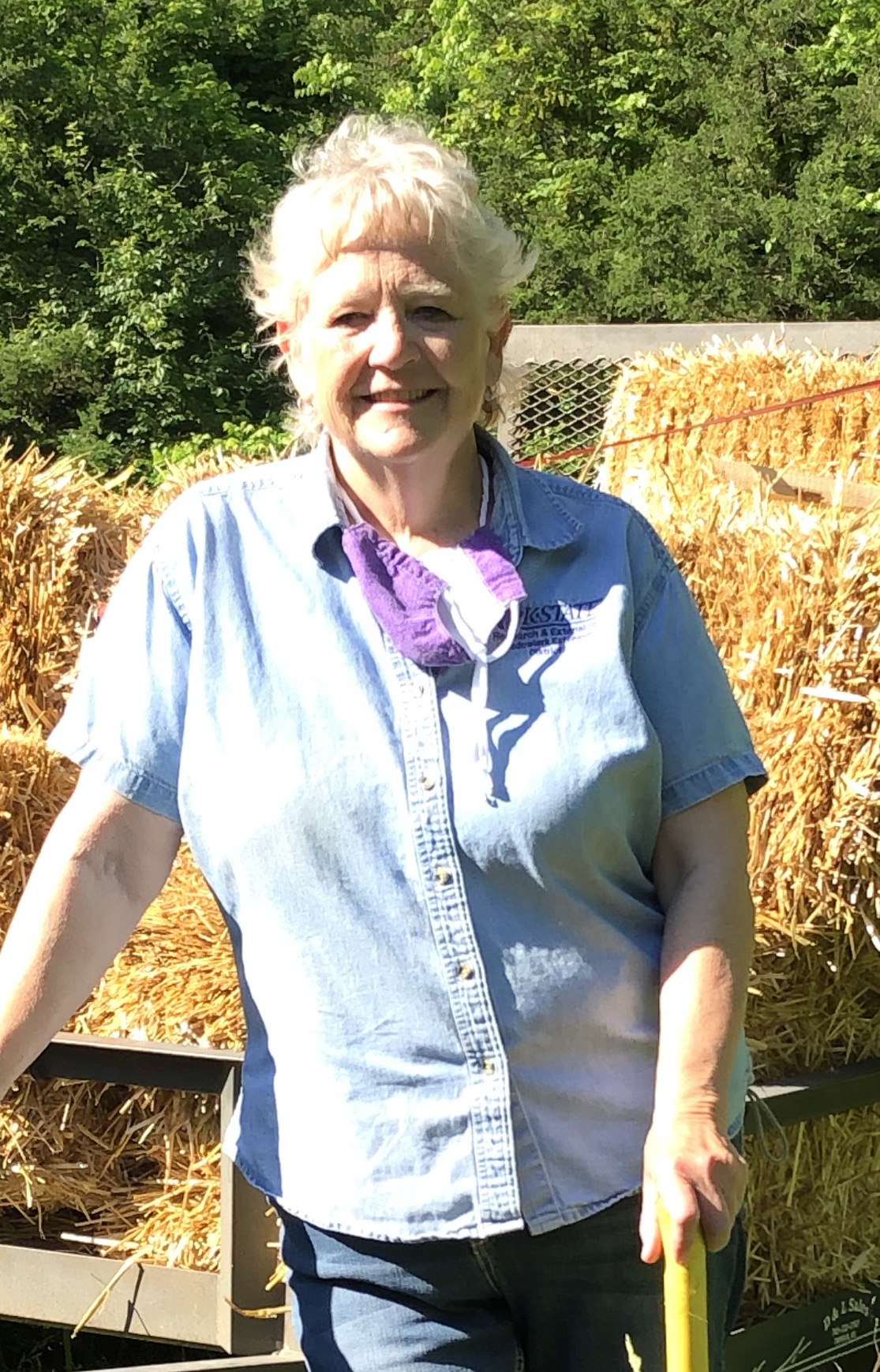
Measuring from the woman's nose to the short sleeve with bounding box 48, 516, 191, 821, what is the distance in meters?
0.31

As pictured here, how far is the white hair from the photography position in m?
1.70

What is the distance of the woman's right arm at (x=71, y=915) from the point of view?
5.39 feet

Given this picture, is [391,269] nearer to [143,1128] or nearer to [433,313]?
[433,313]

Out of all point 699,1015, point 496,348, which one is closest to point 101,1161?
point 699,1015

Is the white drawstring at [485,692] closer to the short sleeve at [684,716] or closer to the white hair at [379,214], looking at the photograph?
the short sleeve at [684,716]

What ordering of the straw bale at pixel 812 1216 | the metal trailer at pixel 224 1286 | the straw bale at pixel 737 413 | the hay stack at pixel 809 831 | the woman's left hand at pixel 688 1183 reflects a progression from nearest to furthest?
the woman's left hand at pixel 688 1183
the metal trailer at pixel 224 1286
the hay stack at pixel 809 831
the straw bale at pixel 812 1216
the straw bale at pixel 737 413

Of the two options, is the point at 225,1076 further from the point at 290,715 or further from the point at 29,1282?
the point at 290,715

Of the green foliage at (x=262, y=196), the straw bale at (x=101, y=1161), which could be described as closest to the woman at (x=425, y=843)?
the straw bale at (x=101, y=1161)

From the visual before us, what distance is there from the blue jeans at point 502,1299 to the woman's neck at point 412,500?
2.39 ft

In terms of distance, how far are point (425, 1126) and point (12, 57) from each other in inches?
630

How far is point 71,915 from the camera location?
165cm

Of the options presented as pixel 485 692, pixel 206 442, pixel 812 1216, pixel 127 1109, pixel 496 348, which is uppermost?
pixel 496 348

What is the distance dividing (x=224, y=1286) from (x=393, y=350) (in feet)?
4.76

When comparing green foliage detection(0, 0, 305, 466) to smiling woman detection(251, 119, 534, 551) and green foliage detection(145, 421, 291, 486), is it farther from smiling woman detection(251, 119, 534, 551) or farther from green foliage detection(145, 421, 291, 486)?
smiling woman detection(251, 119, 534, 551)
